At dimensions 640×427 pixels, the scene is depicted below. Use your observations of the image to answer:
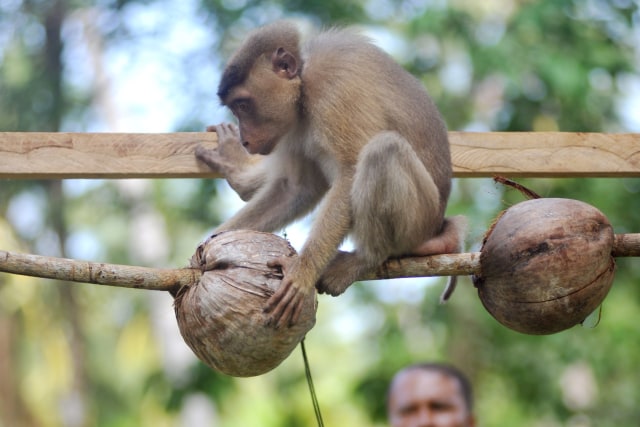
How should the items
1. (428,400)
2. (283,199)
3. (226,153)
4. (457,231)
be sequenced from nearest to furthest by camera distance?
(457,231)
(226,153)
(283,199)
(428,400)

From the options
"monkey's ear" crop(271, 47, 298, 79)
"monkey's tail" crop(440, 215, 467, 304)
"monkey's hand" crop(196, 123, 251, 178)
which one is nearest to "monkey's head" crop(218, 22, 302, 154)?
"monkey's ear" crop(271, 47, 298, 79)

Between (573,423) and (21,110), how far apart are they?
927 cm

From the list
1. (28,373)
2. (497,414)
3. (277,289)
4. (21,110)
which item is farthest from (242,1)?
(28,373)

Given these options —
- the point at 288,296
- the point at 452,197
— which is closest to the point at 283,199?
the point at 288,296

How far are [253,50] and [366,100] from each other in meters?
0.76

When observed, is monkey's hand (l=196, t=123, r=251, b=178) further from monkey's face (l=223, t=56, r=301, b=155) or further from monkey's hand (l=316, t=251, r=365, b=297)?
monkey's hand (l=316, t=251, r=365, b=297)

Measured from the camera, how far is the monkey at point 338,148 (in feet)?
14.8

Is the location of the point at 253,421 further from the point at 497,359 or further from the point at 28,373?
the point at 497,359

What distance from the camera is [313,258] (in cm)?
433

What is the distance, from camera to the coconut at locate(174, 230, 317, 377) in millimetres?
3512

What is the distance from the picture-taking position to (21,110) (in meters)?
12.8

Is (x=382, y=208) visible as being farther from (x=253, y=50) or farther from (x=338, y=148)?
(x=253, y=50)

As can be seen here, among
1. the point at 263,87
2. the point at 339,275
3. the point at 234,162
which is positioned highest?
the point at 263,87

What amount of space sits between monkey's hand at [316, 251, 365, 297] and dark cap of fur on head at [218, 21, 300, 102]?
1212 millimetres
